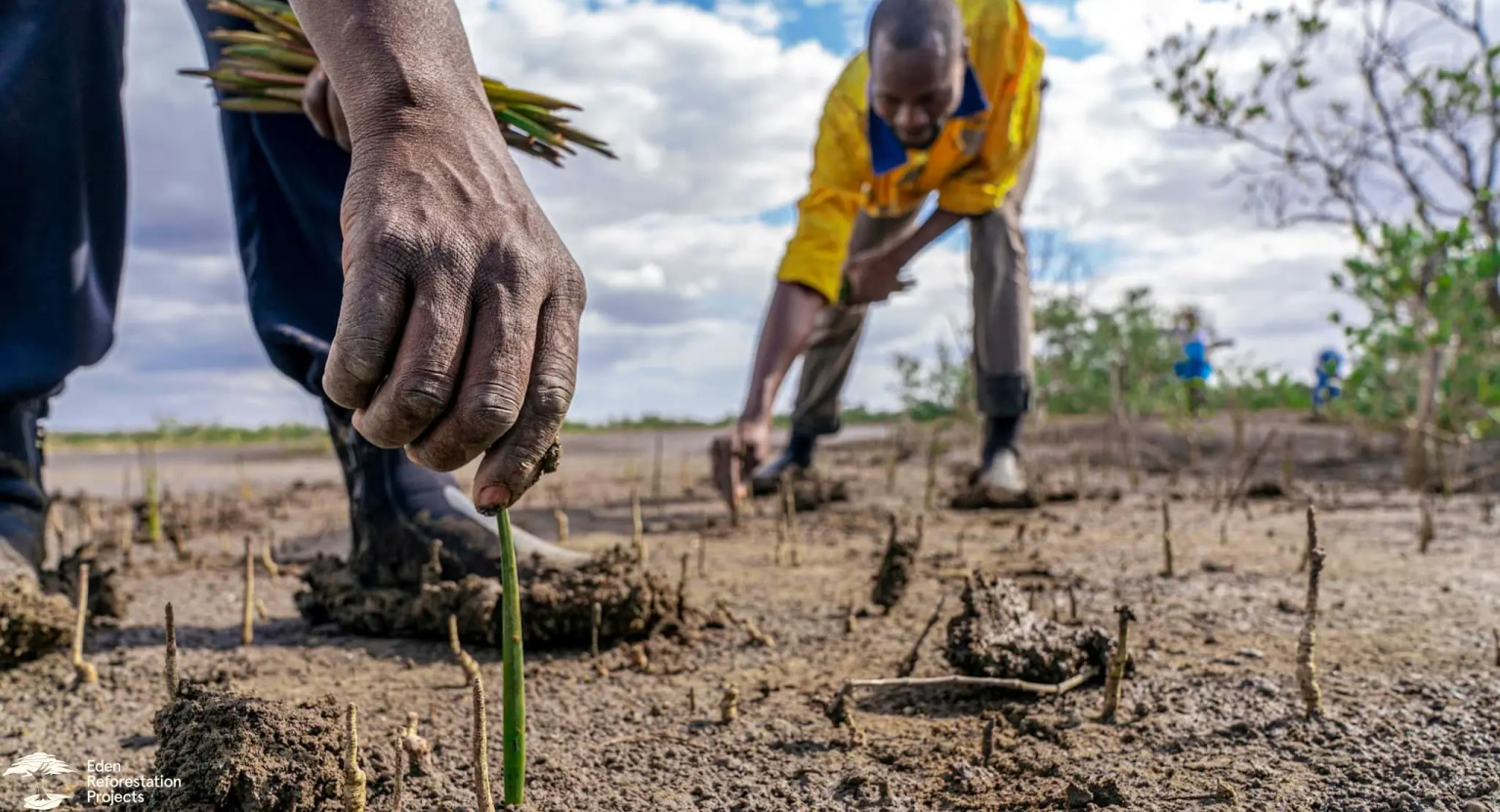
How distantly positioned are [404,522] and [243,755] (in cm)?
98

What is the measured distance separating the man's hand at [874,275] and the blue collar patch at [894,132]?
497 mm

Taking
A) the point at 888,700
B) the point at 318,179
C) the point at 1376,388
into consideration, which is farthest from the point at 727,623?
the point at 1376,388

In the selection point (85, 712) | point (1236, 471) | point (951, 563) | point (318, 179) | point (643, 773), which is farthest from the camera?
point (1236, 471)

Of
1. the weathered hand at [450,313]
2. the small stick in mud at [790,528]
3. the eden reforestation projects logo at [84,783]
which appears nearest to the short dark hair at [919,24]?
the small stick in mud at [790,528]

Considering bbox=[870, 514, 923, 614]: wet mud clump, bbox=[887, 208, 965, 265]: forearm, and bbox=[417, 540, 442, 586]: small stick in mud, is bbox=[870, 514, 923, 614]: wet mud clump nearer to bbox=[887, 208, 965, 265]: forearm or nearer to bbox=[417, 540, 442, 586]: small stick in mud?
bbox=[417, 540, 442, 586]: small stick in mud

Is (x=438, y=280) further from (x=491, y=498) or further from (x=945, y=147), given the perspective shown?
(x=945, y=147)

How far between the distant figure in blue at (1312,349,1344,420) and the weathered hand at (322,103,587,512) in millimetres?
4880

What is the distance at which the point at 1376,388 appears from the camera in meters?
5.53

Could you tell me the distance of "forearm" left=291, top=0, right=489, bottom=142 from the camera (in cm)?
108

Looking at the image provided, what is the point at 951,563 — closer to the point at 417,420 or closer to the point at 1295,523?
the point at 1295,523

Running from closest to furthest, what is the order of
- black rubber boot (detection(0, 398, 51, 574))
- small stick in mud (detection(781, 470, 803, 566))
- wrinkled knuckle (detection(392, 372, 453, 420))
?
wrinkled knuckle (detection(392, 372, 453, 420))
black rubber boot (detection(0, 398, 51, 574))
small stick in mud (detection(781, 470, 803, 566))

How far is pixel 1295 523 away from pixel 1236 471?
2.33 m

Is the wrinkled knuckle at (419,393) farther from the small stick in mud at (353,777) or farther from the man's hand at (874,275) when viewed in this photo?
the man's hand at (874,275)

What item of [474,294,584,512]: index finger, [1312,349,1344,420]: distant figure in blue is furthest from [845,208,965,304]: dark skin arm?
[474,294,584,512]: index finger
